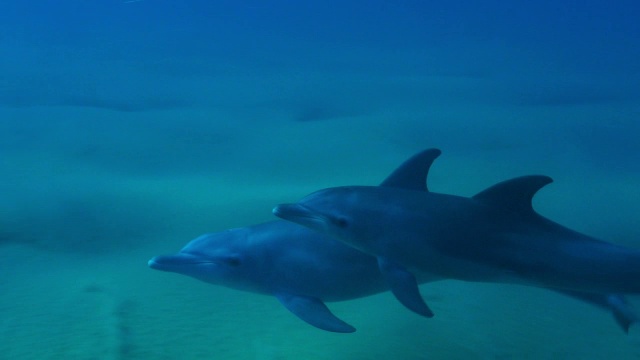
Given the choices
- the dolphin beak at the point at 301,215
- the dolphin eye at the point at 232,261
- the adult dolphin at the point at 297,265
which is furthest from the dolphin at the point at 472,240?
the dolphin eye at the point at 232,261

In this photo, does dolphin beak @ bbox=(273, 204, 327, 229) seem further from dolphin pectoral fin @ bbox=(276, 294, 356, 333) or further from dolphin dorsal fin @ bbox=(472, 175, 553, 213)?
dolphin dorsal fin @ bbox=(472, 175, 553, 213)

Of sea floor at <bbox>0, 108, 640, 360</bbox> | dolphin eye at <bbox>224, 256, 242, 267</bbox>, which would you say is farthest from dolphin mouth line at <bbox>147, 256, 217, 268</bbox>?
sea floor at <bbox>0, 108, 640, 360</bbox>

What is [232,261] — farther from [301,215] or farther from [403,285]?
[403,285]

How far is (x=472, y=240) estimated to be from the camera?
2.87m

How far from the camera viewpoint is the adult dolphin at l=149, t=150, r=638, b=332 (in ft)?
10.5

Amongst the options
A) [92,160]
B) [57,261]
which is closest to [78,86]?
[92,160]

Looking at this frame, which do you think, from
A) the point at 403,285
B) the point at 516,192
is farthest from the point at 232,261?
the point at 516,192

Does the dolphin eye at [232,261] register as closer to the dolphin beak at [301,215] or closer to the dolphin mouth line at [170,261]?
the dolphin mouth line at [170,261]

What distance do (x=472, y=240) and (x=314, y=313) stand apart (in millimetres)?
879

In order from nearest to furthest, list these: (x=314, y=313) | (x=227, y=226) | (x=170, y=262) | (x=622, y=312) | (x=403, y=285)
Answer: (x=403, y=285) < (x=314, y=313) < (x=170, y=262) < (x=622, y=312) < (x=227, y=226)

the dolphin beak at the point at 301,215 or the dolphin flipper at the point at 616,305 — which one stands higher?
the dolphin beak at the point at 301,215

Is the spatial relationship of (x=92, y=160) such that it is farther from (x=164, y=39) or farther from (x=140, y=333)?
(x=164, y=39)

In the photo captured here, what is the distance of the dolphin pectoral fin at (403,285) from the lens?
8.98ft

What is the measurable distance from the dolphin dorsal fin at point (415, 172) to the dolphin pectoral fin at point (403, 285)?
537 millimetres
